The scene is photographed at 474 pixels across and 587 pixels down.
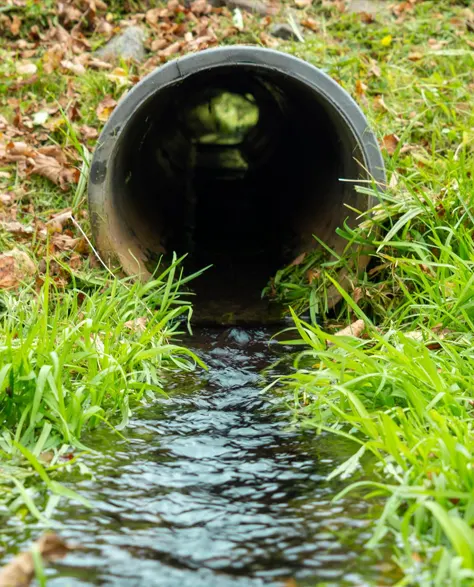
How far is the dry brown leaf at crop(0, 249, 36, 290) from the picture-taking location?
13.4 feet

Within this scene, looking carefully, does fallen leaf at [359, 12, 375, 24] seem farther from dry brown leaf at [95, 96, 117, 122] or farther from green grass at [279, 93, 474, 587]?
dry brown leaf at [95, 96, 117, 122]

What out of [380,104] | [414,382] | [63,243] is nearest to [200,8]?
[380,104]

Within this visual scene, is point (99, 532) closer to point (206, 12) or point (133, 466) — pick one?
point (133, 466)

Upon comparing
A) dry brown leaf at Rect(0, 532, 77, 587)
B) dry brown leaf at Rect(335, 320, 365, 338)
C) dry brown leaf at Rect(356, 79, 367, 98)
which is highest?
dry brown leaf at Rect(356, 79, 367, 98)

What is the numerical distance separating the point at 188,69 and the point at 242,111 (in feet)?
8.07

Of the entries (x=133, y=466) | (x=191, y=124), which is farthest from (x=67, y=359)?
(x=191, y=124)

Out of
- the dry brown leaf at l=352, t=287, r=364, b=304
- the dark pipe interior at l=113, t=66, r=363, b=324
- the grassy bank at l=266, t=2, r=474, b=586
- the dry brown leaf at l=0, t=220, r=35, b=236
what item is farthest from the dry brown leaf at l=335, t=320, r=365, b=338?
the dry brown leaf at l=0, t=220, r=35, b=236

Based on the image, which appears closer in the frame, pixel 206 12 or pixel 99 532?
pixel 99 532

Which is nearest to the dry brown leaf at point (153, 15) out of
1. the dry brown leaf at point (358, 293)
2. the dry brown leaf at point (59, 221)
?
the dry brown leaf at point (59, 221)

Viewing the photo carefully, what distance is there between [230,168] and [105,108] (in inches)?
66.8

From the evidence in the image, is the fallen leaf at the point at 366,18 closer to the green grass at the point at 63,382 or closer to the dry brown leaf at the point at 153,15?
the dry brown leaf at the point at 153,15

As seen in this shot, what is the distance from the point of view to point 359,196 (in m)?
4.30

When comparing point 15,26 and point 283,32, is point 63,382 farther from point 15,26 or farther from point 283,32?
point 15,26

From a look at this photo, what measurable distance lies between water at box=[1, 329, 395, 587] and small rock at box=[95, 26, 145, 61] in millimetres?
3724
